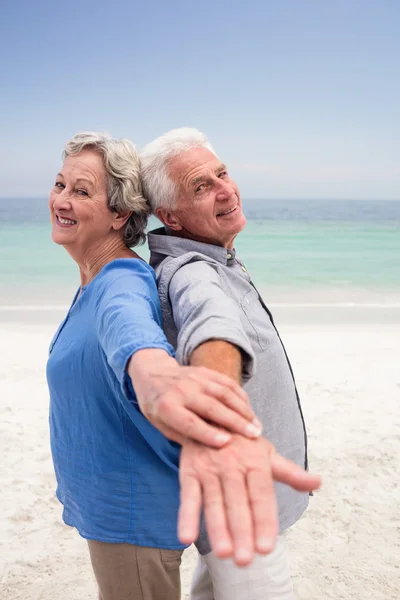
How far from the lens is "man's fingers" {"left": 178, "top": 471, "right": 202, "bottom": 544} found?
0.82 metres

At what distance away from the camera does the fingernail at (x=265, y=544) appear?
822mm

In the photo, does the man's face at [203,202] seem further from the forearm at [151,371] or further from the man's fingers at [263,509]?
the man's fingers at [263,509]

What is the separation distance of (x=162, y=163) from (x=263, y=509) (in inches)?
49.1

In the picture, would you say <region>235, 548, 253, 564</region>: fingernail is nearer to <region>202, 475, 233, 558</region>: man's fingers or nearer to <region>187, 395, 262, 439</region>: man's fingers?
<region>202, 475, 233, 558</region>: man's fingers

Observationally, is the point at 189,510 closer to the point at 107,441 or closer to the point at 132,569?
the point at 107,441

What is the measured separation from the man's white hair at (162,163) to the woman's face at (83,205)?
0.45 feet

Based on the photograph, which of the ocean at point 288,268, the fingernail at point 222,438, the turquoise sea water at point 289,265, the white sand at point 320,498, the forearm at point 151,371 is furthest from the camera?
the turquoise sea water at point 289,265

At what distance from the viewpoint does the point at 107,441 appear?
63.9 inches

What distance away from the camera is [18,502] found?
12.6 feet

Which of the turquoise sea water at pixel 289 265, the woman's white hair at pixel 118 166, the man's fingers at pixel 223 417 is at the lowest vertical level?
the turquoise sea water at pixel 289 265

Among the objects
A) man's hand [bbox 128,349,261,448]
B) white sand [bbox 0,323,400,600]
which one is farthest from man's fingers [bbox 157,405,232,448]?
white sand [bbox 0,323,400,600]

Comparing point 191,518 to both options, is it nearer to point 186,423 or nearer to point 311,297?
point 186,423

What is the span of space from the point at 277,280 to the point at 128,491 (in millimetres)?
14165

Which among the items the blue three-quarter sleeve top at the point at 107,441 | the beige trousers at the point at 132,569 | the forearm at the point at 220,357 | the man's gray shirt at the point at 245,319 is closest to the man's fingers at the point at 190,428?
the forearm at the point at 220,357
